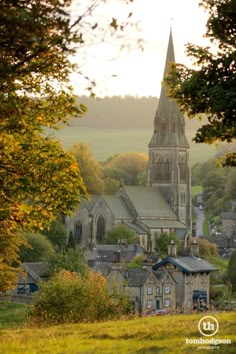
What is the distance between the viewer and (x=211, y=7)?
52.5 ft

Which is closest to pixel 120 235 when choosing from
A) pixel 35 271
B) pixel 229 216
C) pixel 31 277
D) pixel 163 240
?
pixel 163 240

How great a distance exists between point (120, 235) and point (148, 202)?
627 inches

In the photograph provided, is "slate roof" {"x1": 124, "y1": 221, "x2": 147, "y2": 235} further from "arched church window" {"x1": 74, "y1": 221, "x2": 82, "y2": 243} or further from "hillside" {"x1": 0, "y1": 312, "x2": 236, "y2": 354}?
"hillside" {"x1": 0, "y1": 312, "x2": 236, "y2": 354}

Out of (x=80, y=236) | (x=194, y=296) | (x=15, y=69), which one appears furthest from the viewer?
(x=80, y=236)

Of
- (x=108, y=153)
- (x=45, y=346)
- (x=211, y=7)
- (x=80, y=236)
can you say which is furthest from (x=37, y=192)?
(x=108, y=153)

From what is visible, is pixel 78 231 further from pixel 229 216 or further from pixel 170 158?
pixel 229 216

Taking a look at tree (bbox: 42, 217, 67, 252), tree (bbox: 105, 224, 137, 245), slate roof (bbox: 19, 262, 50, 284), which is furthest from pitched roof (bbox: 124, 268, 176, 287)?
tree (bbox: 105, 224, 137, 245)

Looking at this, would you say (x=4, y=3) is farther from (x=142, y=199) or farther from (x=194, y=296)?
(x=142, y=199)

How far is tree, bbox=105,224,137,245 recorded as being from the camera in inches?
3593

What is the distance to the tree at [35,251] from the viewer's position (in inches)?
2628

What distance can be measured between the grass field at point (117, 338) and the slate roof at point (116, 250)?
185 feet

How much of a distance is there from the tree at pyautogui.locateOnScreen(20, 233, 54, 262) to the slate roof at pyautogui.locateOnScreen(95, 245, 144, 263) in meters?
6.76

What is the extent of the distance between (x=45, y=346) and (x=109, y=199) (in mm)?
89586

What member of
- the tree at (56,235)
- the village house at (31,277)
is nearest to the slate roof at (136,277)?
the village house at (31,277)
